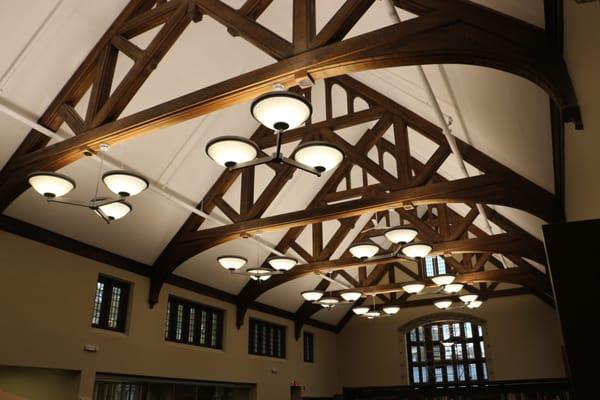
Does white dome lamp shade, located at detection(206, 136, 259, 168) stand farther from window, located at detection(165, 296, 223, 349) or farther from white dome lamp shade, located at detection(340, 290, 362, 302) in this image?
white dome lamp shade, located at detection(340, 290, 362, 302)

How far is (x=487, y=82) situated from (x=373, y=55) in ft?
4.65

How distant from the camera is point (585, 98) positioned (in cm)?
322

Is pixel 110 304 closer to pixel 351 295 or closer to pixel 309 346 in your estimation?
pixel 351 295

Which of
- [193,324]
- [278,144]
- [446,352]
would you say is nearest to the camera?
[278,144]

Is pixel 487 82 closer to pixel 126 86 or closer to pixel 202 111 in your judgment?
pixel 202 111

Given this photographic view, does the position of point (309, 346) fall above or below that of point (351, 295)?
below

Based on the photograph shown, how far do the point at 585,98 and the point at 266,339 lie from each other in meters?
11.1

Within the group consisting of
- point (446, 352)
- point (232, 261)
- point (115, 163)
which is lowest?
point (446, 352)

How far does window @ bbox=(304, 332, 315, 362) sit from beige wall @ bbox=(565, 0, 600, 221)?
11.3 meters

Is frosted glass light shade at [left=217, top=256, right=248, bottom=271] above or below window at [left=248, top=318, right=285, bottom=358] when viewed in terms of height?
above

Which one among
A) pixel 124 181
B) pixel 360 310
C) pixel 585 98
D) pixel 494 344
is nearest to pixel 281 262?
pixel 124 181

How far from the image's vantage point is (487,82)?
4.90 metres

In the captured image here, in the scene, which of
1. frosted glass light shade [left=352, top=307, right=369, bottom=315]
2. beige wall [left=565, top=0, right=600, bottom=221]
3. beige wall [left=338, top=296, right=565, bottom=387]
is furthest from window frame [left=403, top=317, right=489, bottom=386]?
beige wall [left=565, top=0, right=600, bottom=221]

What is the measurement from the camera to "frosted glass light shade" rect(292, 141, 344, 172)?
4.26m
